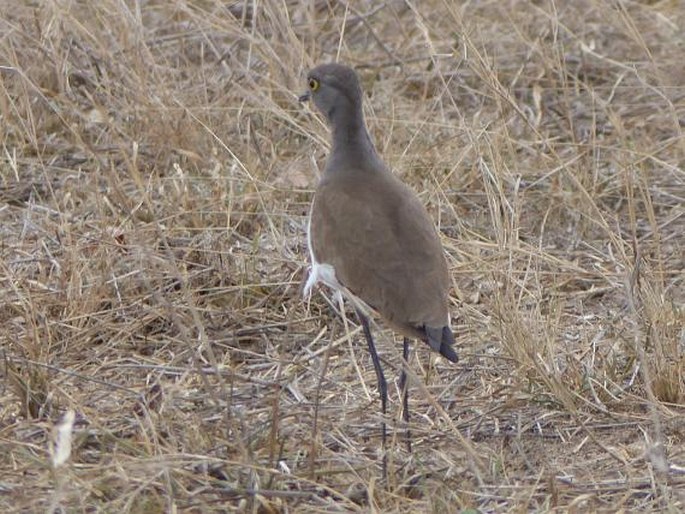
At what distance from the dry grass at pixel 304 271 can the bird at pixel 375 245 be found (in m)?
0.16

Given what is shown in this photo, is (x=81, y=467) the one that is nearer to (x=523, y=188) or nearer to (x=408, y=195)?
(x=408, y=195)

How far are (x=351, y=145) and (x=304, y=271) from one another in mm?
846

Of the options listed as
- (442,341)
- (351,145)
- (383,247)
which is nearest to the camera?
(442,341)

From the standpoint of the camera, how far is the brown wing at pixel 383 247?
3.90m

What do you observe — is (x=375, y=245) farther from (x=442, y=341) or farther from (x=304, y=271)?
(x=304, y=271)

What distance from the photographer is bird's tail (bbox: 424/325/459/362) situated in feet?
12.4

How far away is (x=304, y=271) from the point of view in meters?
5.10

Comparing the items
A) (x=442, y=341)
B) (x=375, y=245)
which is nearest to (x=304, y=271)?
(x=375, y=245)

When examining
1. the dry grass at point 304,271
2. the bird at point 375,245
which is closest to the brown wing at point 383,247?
the bird at point 375,245

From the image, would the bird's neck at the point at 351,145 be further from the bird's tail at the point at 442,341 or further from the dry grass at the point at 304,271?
the bird's tail at the point at 442,341

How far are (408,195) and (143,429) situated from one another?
1.06 m

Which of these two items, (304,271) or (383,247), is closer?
(383,247)

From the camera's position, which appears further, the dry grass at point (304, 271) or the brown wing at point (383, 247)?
the brown wing at point (383, 247)

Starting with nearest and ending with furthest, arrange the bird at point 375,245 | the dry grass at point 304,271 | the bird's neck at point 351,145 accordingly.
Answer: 1. the dry grass at point 304,271
2. the bird at point 375,245
3. the bird's neck at point 351,145
